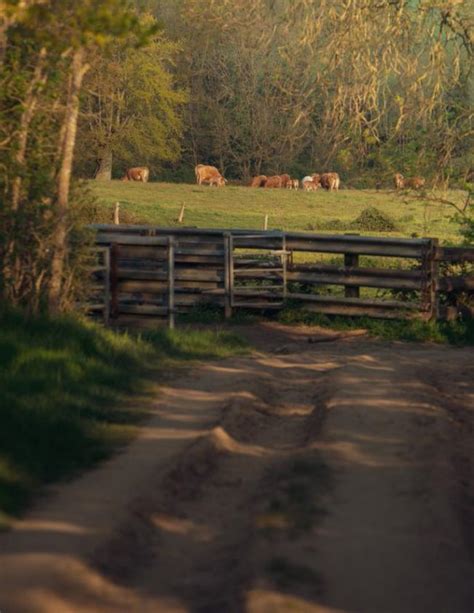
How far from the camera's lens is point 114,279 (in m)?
18.2

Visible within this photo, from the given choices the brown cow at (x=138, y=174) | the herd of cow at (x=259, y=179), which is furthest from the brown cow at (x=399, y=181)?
the brown cow at (x=138, y=174)

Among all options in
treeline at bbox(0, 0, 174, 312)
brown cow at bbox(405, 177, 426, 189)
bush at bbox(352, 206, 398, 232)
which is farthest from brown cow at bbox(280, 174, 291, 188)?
treeline at bbox(0, 0, 174, 312)

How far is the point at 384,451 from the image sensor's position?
8.90 m

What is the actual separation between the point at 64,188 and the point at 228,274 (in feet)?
20.4

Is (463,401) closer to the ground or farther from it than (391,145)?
closer to the ground

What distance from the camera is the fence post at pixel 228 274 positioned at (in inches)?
781

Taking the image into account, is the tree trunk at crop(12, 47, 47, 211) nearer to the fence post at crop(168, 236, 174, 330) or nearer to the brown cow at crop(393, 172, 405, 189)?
the fence post at crop(168, 236, 174, 330)

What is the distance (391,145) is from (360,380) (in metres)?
6.55

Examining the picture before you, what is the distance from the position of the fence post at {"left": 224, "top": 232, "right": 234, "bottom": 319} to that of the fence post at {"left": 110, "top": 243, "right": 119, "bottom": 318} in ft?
7.36

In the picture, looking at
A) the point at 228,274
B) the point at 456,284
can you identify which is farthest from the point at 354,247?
the point at 228,274

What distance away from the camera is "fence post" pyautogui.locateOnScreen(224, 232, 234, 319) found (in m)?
19.8

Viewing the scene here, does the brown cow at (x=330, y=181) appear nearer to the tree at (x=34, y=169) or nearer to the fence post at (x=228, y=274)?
the fence post at (x=228, y=274)

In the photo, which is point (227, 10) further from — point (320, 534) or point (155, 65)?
point (155, 65)

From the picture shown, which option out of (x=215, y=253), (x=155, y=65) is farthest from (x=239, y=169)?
(x=215, y=253)
